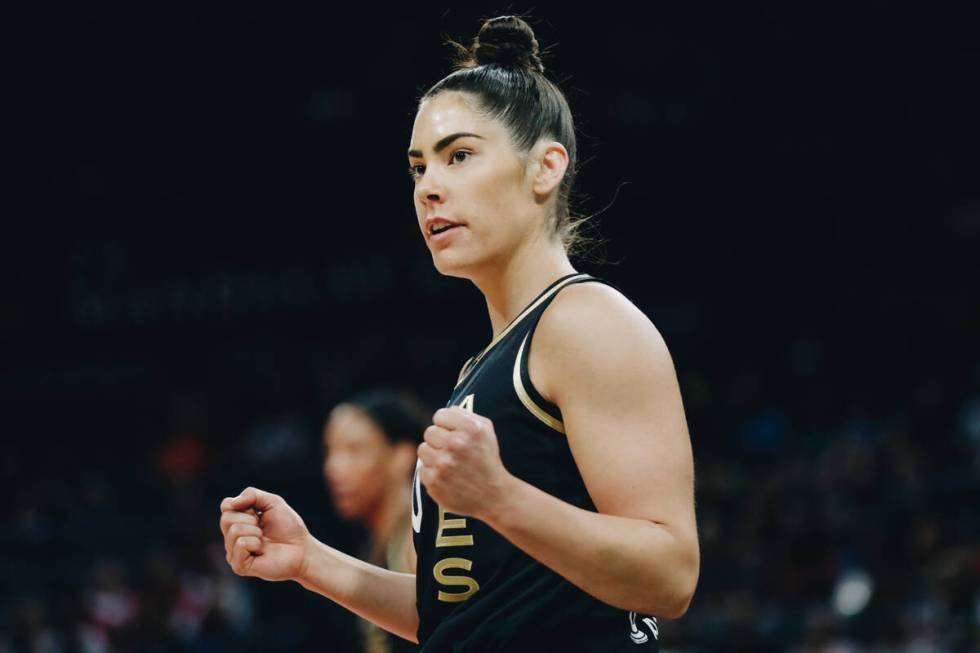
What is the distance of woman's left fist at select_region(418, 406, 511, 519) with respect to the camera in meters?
1.78

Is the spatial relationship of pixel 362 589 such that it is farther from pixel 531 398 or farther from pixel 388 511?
pixel 388 511

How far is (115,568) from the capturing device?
9.50 m

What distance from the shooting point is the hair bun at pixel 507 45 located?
8.02 ft

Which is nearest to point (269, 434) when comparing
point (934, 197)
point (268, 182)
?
point (268, 182)

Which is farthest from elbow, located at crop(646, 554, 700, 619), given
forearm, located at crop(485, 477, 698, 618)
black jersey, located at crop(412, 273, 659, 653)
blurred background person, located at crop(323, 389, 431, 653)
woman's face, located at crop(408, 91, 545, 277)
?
blurred background person, located at crop(323, 389, 431, 653)

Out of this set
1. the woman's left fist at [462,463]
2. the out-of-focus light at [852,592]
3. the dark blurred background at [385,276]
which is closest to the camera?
the woman's left fist at [462,463]

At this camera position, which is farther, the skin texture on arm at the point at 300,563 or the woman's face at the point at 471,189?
the skin texture on arm at the point at 300,563

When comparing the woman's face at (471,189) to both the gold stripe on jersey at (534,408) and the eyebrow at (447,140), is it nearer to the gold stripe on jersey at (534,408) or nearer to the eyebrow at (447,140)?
the eyebrow at (447,140)

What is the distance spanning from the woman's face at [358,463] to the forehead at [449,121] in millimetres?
2565

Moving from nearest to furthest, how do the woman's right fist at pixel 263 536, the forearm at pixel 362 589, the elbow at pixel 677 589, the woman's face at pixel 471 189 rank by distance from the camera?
the elbow at pixel 677 589, the woman's face at pixel 471 189, the woman's right fist at pixel 263 536, the forearm at pixel 362 589

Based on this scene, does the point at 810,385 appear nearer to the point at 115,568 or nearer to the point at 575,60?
the point at 575,60

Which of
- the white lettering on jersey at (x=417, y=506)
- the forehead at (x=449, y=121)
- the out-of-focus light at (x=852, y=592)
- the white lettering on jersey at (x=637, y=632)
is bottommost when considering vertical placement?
the white lettering on jersey at (x=637, y=632)

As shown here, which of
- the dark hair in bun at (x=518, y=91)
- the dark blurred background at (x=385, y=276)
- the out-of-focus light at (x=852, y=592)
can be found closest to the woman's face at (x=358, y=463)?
the dark hair in bun at (x=518, y=91)

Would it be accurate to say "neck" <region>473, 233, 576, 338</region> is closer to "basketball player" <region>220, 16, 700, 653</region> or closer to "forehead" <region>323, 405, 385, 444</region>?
"basketball player" <region>220, 16, 700, 653</region>
